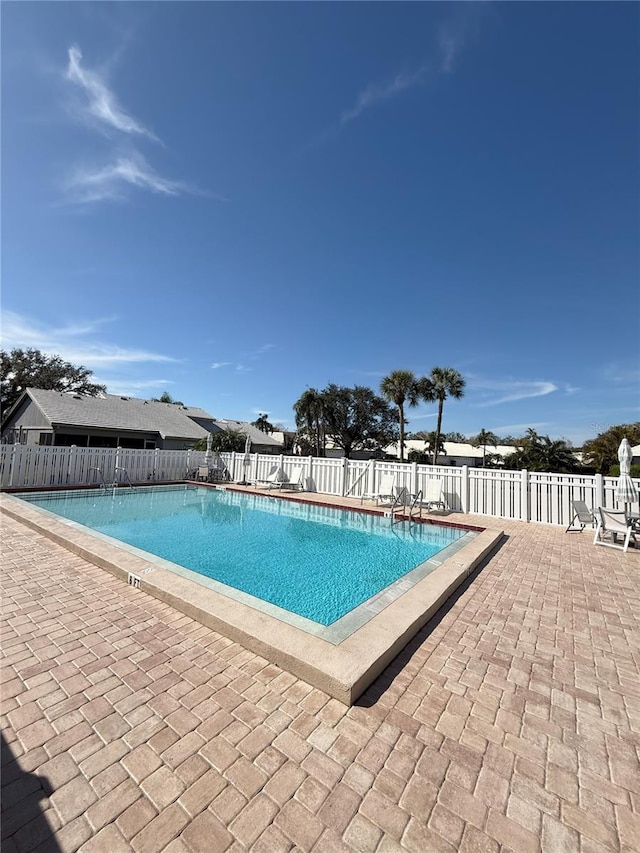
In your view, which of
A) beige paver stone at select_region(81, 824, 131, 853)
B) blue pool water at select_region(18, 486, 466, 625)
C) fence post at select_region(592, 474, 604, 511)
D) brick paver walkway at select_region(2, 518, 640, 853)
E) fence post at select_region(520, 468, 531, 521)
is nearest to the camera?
beige paver stone at select_region(81, 824, 131, 853)

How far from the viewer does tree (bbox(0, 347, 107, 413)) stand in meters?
30.4

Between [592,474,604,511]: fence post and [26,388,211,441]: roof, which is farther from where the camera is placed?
[26,388,211,441]: roof

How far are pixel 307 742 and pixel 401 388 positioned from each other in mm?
30151

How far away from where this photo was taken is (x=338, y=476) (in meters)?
13.0

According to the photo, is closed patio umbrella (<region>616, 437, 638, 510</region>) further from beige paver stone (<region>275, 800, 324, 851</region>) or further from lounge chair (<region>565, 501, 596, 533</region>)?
beige paver stone (<region>275, 800, 324, 851</region>)

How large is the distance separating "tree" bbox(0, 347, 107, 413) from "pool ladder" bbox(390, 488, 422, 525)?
3145cm

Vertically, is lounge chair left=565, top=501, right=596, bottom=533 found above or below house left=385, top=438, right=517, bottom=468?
below

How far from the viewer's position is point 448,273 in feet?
52.7

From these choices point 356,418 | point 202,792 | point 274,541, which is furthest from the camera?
point 356,418

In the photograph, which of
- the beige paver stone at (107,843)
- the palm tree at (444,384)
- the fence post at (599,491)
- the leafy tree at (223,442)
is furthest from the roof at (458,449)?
the beige paver stone at (107,843)

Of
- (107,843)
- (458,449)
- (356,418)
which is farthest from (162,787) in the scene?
(458,449)

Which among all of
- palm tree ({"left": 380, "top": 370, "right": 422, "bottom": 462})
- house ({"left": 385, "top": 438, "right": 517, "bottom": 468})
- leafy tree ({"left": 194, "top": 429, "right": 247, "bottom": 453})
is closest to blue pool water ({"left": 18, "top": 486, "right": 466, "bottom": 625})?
leafy tree ({"left": 194, "top": 429, "right": 247, "bottom": 453})

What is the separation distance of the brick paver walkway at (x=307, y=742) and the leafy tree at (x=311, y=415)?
2862 centimetres

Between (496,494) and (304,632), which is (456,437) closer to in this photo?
(496,494)
